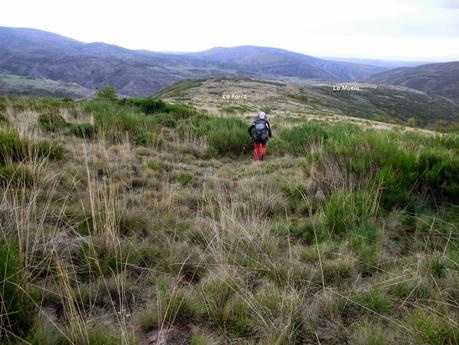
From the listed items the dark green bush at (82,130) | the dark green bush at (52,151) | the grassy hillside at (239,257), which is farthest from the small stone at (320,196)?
the dark green bush at (82,130)

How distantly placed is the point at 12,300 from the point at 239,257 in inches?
65.6

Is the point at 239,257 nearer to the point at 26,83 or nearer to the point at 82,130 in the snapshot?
the point at 82,130

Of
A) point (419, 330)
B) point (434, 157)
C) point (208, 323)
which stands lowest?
point (208, 323)

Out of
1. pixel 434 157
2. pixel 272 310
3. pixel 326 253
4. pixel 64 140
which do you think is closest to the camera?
pixel 272 310

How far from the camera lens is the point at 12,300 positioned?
1.96 meters

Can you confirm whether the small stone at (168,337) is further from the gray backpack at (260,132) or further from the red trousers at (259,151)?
the gray backpack at (260,132)

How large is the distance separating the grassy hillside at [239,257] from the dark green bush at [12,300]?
1 cm

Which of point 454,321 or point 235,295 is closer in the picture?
point 454,321

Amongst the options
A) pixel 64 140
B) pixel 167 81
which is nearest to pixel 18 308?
pixel 64 140

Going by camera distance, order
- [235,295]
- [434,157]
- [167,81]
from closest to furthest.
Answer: [235,295], [434,157], [167,81]

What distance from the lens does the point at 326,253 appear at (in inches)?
124

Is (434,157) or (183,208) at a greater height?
(434,157)

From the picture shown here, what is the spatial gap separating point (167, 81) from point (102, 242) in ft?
662

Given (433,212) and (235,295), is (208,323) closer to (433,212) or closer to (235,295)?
(235,295)
